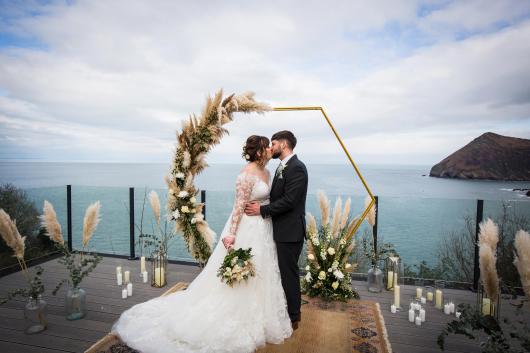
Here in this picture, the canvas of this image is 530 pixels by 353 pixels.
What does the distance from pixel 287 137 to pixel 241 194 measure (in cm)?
76

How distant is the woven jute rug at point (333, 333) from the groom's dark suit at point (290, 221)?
0.27m

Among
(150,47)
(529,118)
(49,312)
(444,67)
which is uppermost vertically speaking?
(150,47)

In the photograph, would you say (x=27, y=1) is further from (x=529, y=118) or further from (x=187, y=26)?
(x=529, y=118)

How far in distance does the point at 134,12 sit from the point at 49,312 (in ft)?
17.2

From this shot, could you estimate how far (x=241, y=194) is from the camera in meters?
2.67

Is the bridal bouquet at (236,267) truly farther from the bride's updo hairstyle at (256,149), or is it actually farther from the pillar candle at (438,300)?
the pillar candle at (438,300)

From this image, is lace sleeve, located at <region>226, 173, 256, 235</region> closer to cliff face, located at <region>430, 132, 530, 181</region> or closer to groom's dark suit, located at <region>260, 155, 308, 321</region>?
groom's dark suit, located at <region>260, 155, 308, 321</region>

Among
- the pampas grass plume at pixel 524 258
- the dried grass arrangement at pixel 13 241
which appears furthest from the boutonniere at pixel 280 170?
the dried grass arrangement at pixel 13 241

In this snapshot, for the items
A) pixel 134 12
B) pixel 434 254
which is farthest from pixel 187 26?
pixel 434 254

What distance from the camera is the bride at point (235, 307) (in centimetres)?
241

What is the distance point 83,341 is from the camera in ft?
8.80

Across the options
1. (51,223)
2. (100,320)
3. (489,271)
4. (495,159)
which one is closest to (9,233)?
(51,223)

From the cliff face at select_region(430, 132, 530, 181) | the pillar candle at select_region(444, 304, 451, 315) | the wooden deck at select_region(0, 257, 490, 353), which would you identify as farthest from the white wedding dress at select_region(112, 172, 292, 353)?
the cliff face at select_region(430, 132, 530, 181)

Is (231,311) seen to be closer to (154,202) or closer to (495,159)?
(154,202)
